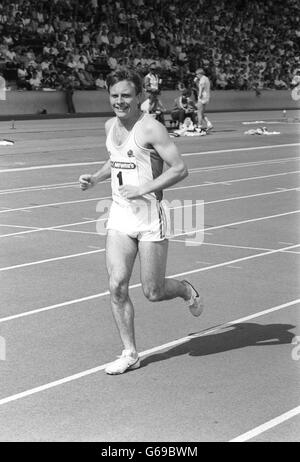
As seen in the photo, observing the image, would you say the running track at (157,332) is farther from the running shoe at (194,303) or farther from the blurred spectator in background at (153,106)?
the blurred spectator in background at (153,106)

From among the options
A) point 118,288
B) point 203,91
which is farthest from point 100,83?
point 118,288

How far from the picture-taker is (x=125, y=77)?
21.0 feet

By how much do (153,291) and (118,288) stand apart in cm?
30

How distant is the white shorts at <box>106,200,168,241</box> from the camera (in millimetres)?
6488

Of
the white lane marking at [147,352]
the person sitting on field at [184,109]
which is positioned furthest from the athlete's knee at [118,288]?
the person sitting on field at [184,109]

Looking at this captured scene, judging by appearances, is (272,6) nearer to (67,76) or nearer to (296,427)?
(67,76)

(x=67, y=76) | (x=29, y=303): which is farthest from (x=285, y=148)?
(x=29, y=303)

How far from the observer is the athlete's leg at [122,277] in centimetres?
638

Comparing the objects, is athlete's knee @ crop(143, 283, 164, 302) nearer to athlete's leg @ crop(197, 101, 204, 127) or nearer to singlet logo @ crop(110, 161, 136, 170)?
singlet logo @ crop(110, 161, 136, 170)

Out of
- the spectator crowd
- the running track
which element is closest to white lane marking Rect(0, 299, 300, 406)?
the running track

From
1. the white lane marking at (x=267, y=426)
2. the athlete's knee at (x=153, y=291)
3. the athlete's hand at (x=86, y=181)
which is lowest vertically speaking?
the white lane marking at (x=267, y=426)

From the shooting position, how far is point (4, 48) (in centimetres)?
3509

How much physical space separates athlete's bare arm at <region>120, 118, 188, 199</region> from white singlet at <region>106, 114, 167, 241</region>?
0.20ft

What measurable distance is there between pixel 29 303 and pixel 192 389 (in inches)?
106
